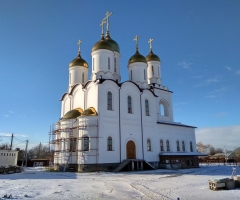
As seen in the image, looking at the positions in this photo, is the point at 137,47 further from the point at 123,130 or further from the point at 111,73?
the point at 123,130

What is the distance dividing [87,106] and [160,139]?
365 inches

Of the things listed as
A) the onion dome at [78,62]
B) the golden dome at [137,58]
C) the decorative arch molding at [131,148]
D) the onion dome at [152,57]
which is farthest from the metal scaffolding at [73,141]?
the onion dome at [152,57]

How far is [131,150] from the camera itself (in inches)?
906

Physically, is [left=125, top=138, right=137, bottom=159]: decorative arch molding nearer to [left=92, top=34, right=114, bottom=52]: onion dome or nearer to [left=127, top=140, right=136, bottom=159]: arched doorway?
[left=127, top=140, right=136, bottom=159]: arched doorway

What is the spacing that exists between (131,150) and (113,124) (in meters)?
3.33

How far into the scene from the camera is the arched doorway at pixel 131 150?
74.6ft

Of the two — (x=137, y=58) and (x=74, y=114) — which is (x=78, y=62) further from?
(x=74, y=114)

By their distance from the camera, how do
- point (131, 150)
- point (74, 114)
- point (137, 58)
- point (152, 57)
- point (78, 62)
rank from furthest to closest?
point (152, 57) → point (137, 58) → point (78, 62) → point (131, 150) → point (74, 114)

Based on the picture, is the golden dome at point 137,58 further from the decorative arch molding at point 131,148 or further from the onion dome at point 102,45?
the decorative arch molding at point 131,148

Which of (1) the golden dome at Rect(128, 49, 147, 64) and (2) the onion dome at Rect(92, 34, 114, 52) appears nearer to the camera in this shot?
(2) the onion dome at Rect(92, 34, 114, 52)


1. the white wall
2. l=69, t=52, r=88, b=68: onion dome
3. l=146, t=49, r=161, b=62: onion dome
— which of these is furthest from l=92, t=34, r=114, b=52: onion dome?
the white wall

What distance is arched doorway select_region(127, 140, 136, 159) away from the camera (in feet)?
74.6

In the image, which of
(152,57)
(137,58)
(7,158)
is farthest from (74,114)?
(152,57)

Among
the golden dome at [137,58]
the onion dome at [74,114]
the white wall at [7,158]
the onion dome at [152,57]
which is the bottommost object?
the white wall at [7,158]
